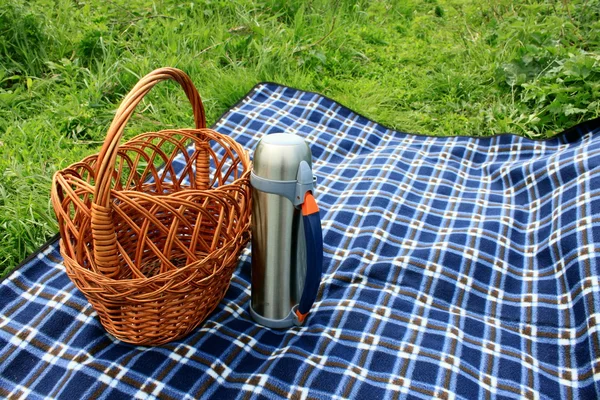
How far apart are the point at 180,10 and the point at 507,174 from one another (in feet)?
6.40

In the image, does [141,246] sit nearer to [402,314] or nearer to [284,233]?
[284,233]

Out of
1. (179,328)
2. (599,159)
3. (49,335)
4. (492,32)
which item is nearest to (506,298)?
(599,159)

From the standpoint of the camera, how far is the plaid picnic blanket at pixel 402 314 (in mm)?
1080

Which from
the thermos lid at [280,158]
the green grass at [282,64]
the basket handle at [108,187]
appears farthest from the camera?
the green grass at [282,64]

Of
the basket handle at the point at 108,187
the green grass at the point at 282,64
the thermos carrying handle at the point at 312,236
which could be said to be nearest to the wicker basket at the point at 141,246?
the basket handle at the point at 108,187

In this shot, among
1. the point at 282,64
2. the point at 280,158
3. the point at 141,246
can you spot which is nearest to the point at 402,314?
the point at 280,158

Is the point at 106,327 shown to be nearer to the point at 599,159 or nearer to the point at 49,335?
the point at 49,335

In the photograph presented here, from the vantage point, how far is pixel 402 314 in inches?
49.6

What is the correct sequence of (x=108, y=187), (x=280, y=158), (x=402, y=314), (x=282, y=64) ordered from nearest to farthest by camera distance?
1. (x=108, y=187)
2. (x=280, y=158)
3. (x=402, y=314)
4. (x=282, y=64)

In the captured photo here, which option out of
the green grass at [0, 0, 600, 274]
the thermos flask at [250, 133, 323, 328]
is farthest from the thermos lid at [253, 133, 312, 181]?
→ the green grass at [0, 0, 600, 274]

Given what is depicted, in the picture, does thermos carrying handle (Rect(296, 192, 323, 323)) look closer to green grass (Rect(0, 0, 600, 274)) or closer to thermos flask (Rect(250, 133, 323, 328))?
thermos flask (Rect(250, 133, 323, 328))

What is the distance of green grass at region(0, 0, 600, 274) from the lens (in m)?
2.08

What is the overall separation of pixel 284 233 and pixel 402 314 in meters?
0.39

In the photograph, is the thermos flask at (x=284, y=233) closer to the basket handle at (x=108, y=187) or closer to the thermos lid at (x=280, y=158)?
the thermos lid at (x=280, y=158)
